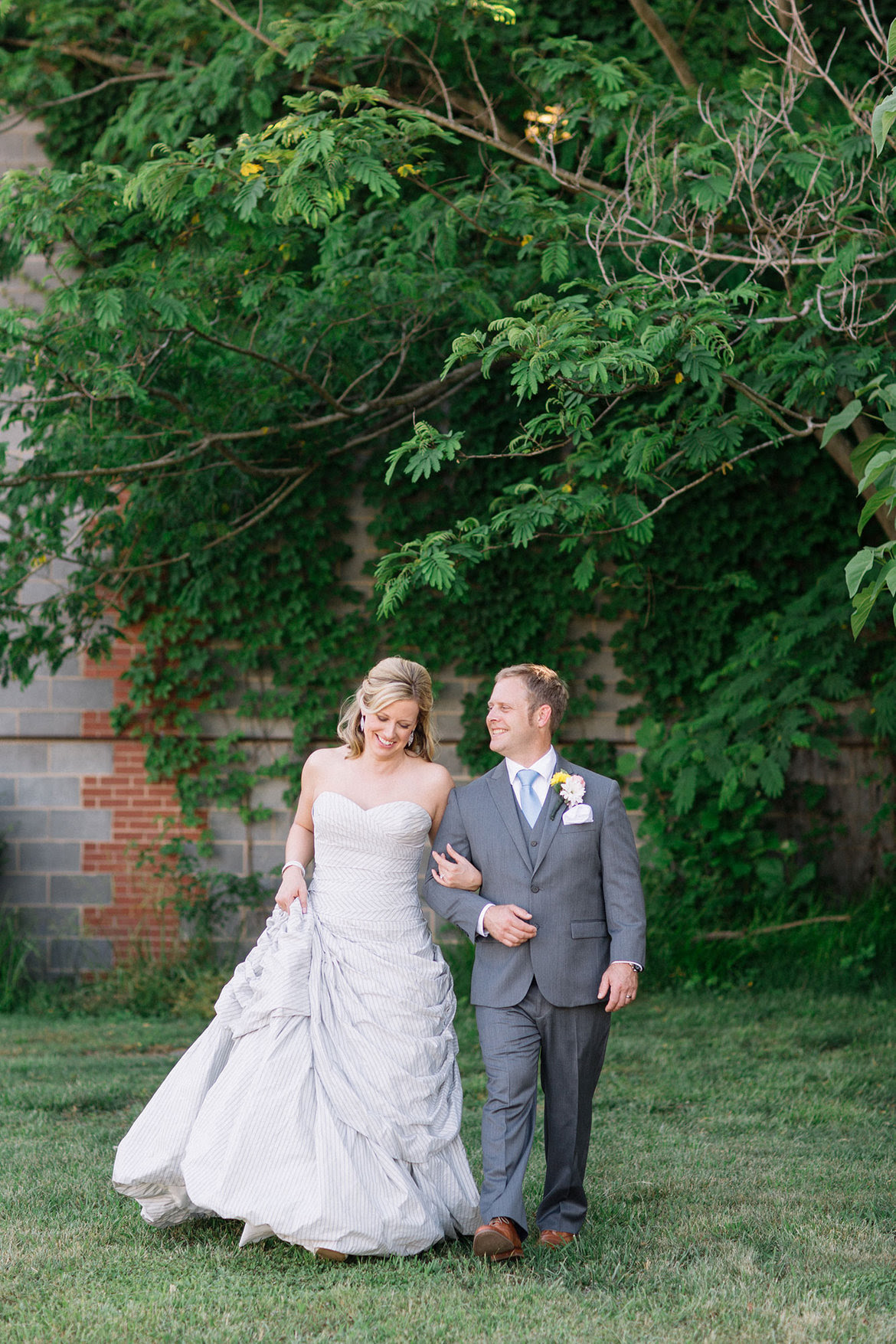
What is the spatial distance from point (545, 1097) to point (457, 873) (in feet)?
2.25

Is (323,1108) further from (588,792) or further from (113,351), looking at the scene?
(113,351)

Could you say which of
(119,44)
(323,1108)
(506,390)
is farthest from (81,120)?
(323,1108)

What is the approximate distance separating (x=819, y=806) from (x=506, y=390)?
358cm

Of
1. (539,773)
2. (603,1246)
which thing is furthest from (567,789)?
(603,1246)

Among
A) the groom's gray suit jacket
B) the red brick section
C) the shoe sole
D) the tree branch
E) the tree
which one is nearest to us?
the shoe sole

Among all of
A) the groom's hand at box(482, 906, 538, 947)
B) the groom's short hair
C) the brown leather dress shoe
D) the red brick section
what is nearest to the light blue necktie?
the groom's short hair

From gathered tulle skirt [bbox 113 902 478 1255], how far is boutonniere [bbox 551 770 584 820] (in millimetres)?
618

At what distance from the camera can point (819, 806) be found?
848 centimetres

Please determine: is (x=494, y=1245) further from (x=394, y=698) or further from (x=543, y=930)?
(x=394, y=698)

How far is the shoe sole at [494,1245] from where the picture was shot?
3.30m

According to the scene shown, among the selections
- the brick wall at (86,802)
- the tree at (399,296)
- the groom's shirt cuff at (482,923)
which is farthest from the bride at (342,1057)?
the brick wall at (86,802)

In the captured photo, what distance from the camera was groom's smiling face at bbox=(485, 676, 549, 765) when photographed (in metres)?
3.63

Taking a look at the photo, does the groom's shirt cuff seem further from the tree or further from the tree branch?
the tree branch

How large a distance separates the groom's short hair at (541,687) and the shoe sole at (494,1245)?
1404 millimetres
